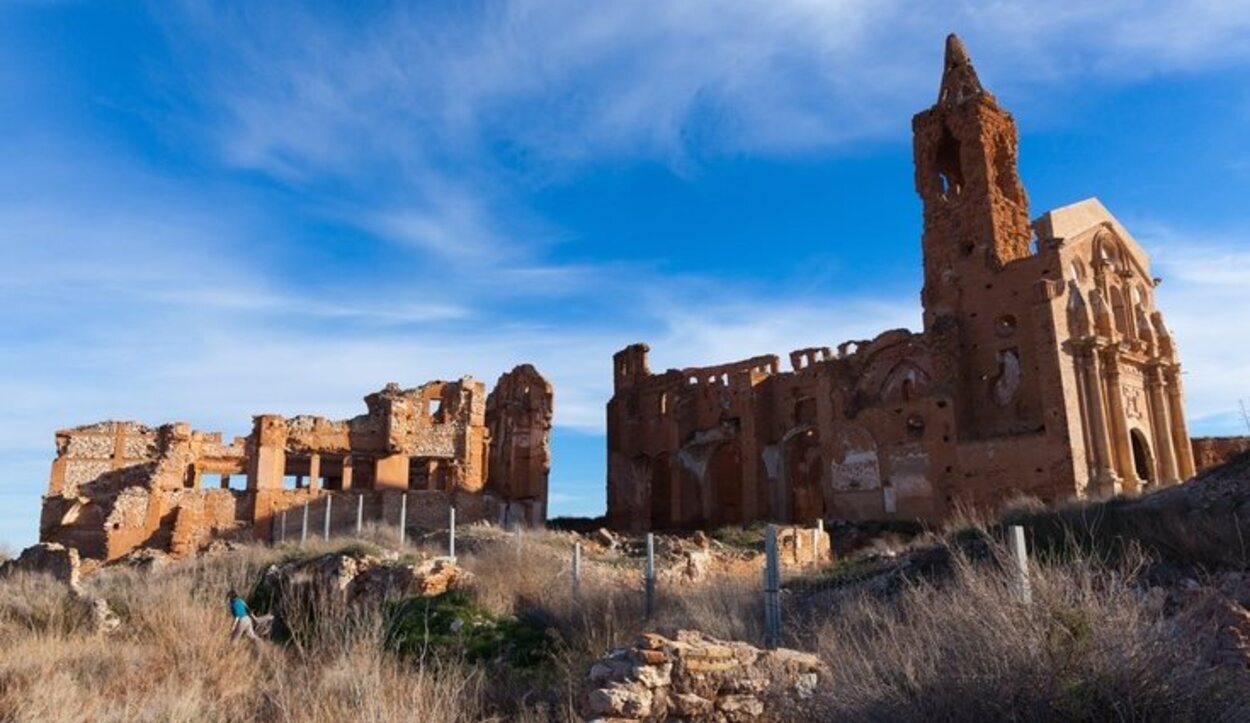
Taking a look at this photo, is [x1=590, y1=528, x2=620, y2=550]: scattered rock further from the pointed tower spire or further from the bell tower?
the pointed tower spire

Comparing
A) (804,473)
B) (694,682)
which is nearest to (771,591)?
(694,682)

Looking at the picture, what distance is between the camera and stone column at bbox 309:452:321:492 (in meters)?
31.4

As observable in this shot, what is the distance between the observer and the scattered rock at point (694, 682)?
628 cm

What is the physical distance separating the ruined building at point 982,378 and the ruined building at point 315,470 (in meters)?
9.02

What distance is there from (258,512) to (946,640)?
1103 inches

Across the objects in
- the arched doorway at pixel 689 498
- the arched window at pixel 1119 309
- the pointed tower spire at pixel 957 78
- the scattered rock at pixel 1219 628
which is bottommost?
the scattered rock at pixel 1219 628

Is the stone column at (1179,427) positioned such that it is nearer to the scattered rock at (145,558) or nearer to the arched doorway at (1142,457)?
the arched doorway at (1142,457)

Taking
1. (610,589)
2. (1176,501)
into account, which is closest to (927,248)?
(1176,501)

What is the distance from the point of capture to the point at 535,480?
34938mm

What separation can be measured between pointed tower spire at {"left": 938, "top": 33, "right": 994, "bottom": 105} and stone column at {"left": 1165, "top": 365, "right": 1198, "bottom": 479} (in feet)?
36.1

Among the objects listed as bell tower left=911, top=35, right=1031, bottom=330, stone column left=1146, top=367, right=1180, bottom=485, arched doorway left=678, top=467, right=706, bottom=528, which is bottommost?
arched doorway left=678, top=467, right=706, bottom=528

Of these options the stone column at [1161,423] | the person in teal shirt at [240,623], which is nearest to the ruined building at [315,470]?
the person in teal shirt at [240,623]

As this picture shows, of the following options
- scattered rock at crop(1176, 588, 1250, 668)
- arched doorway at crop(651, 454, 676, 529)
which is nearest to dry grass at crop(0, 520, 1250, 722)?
scattered rock at crop(1176, 588, 1250, 668)

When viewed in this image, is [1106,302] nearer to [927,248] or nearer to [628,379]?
[927,248]
